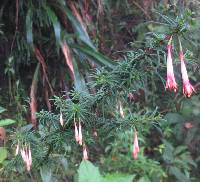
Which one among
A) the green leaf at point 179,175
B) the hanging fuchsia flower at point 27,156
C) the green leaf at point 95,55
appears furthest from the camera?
the green leaf at point 179,175

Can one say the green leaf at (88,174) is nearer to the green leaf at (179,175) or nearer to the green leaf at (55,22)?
the green leaf at (55,22)

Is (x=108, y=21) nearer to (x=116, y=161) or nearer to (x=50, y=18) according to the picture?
(x=50, y=18)

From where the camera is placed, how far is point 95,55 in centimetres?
228

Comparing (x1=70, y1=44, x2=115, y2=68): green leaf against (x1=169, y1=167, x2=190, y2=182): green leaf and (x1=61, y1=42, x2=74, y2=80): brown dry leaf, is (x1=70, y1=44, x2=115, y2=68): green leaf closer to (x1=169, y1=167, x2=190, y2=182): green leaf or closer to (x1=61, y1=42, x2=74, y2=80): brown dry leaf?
(x1=61, y1=42, x2=74, y2=80): brown dry leaf

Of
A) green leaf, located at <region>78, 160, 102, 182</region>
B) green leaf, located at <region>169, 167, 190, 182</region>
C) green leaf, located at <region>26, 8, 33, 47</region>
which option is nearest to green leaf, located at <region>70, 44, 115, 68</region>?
green leaf, located at <region>26, 8, 33, 47</region>

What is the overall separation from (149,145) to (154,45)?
2.13m

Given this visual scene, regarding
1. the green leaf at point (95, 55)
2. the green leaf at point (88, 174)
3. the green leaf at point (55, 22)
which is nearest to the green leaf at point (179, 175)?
the green leaf at point (95, 55)

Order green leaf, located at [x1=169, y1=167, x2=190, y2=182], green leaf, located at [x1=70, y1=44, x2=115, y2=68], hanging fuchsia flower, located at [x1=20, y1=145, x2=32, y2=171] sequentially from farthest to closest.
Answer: green leaf, located at [x1=169, y1=167, x2=190, y2=182], green leaf, located at [x1=70, y1=44, x2=115, y2=68], hanging fuchsia flower, located at [x1=20, y1=145, x2=32, y2=171]

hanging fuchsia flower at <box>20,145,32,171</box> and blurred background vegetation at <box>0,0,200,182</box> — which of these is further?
blurred background vegetation at <box>0,0,200,182</box>

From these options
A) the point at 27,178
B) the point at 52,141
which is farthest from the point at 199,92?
the point at 52,141

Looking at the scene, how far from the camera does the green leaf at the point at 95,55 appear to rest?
2.24m

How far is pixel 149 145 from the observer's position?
10.2 ft

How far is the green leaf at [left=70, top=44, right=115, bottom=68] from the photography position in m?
2.24

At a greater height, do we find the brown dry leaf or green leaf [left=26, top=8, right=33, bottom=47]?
green leaf [left=26, top=8, right=33, bottom=47]
